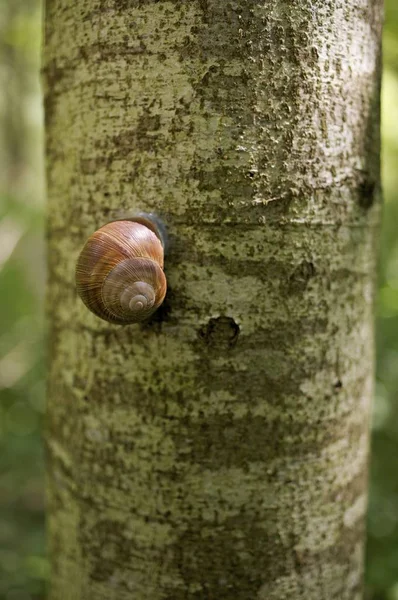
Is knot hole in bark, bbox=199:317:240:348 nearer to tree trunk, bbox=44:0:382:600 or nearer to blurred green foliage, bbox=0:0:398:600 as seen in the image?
tree trunk, bbox=44:0:382:600

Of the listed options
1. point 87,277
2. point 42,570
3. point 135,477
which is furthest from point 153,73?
point 42,570

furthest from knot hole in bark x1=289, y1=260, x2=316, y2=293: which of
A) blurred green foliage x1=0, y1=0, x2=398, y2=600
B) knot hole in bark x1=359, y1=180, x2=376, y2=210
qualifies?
blurred green foliage x1=0, y1=0, x2=398, y2=600

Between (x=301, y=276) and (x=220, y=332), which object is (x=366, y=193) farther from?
(x=220, y=332)

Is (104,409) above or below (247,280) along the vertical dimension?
below

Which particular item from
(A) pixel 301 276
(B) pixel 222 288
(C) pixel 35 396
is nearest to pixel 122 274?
(B) pixel 222 288

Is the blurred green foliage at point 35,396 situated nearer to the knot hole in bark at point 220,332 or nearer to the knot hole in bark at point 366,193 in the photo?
the knot hole in bark at point 366,193

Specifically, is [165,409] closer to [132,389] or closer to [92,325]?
[132,389]

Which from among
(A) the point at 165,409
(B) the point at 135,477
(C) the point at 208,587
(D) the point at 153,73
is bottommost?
(C) the point at 208,587
